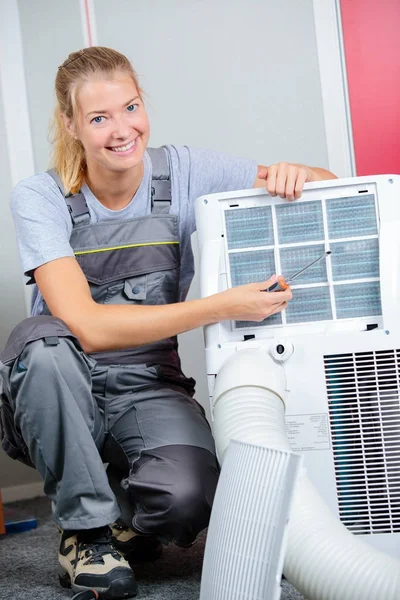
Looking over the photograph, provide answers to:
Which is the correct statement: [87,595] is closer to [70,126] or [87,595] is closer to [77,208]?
[77,208]

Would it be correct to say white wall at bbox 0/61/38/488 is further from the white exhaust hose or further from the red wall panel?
the white exhaust hose

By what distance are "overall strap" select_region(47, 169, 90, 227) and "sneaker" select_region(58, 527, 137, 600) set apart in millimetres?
595

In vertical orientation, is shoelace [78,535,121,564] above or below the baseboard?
above

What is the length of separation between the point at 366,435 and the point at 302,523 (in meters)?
0.34

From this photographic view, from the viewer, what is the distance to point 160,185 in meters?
1.72

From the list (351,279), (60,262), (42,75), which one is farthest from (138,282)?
(42,75)

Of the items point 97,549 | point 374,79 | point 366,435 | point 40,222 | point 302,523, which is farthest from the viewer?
point 374,79

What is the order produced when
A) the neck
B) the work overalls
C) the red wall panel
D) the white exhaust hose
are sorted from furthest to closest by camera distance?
the red wall panel, the neck, the work overalls, the white exhaust hose

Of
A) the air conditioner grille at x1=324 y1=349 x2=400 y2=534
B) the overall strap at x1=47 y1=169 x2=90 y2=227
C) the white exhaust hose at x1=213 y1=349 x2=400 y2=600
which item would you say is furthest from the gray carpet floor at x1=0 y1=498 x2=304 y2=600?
the overall strap at x1=47 y1=169 x2=90 y2=227

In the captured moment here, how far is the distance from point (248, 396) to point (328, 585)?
347 millimetres

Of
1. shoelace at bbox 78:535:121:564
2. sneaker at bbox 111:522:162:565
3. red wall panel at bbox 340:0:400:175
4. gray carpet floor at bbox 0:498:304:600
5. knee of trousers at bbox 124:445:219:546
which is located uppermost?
red wall panel at bbox 340:0:400:175

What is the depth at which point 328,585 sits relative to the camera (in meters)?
0.98

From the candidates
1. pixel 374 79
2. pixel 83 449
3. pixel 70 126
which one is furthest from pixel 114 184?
pixel 374 79

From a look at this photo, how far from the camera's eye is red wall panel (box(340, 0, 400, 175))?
2.45 metres
